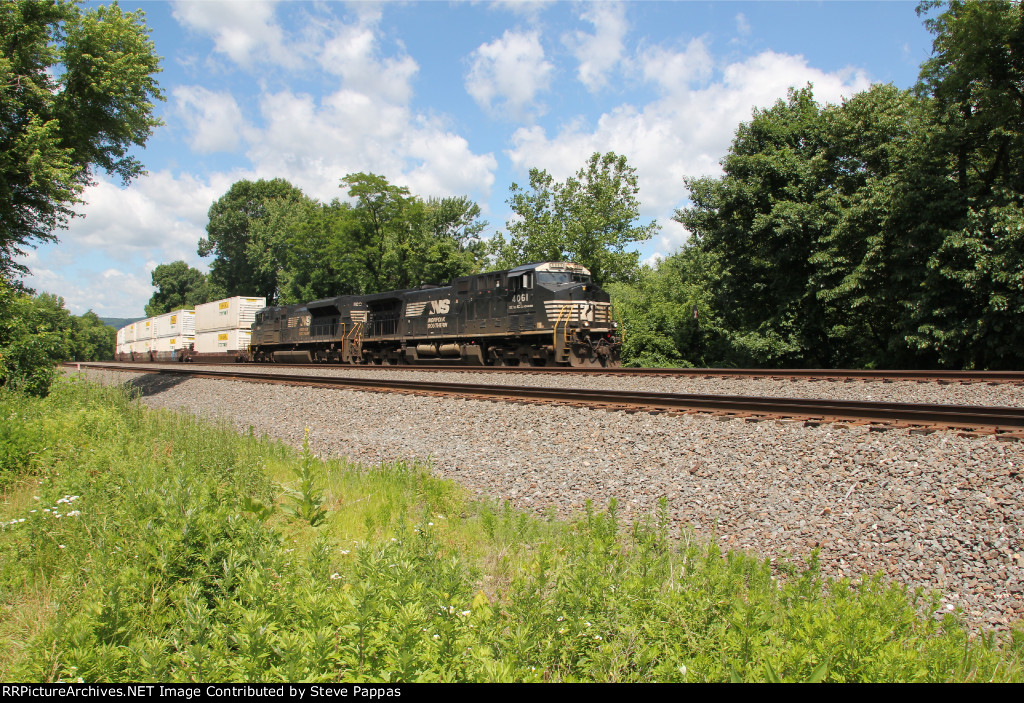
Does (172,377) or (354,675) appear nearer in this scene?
(354,675)

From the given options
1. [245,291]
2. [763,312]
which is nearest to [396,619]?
[763,312]

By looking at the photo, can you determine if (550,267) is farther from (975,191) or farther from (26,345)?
(26,345)

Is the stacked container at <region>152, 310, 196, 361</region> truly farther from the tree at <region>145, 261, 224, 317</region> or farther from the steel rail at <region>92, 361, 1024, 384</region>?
the tree at <region>145, 261, 224, 317</region>

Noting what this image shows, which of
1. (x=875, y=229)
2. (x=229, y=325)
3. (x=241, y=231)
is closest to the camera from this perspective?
(x=875, y=229)

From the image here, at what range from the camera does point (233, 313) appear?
37.8 meters

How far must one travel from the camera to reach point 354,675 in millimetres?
2648

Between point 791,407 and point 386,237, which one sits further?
point 386,237

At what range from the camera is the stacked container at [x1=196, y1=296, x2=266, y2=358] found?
123ft

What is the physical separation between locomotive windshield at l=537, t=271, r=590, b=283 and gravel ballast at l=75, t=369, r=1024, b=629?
957 centimetres

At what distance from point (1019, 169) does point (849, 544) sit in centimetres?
1601

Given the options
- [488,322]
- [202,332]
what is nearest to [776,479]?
[488,322]

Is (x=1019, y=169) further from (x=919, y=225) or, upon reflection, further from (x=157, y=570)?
(x=157, y=570)

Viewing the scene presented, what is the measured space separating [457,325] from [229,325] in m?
23.5

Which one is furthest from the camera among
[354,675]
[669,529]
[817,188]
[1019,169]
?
[817,188]
